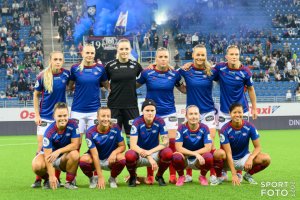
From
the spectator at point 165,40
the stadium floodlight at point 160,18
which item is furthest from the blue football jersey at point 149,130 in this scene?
the stadium floodlight at point 160,18

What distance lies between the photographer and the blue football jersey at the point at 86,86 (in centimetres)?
893

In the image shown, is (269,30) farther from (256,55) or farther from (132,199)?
(132,199)

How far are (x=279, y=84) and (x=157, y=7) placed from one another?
28.9ft

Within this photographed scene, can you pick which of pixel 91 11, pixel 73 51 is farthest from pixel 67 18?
pixel 73 51

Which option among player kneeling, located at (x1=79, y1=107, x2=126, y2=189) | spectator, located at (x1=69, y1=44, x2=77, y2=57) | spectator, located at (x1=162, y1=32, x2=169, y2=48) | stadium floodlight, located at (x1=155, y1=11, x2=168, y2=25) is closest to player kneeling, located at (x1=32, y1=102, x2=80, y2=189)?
player kneeling, located at (x1=79, y1=107, x2=126, y2=189)

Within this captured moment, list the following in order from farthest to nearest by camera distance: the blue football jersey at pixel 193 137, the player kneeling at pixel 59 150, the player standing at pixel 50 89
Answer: the player standing at pixel 50 89
the blue football jersey at pixel 193 137
the player kneeling at pixel 59 150

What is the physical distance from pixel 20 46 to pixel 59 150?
841 inches

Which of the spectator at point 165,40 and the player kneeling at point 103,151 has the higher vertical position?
the spectator at point 165,40

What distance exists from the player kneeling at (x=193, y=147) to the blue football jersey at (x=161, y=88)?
1.44 feet

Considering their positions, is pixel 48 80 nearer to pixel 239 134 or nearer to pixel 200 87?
pixel 200 87

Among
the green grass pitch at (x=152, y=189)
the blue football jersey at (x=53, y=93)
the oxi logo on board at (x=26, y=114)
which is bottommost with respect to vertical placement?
the oxi logo on board at (x=26, y=114)

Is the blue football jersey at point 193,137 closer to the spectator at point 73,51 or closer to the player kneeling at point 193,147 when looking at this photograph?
the player kneeling at point 193,147

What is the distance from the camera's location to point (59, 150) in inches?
329

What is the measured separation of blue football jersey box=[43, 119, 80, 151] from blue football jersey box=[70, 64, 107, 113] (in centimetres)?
47
